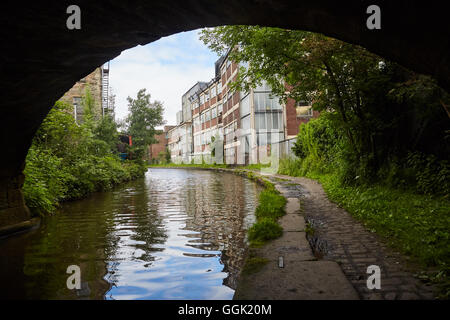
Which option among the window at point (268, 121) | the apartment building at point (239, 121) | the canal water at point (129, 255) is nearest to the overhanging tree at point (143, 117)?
the apartment building at point (239, 121)

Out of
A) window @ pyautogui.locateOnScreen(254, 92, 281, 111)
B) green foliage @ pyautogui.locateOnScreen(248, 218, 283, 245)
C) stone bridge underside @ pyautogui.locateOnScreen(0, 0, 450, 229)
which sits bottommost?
green foliage @ pyautogui.locateOnScreen(248, 218, 283, 245)

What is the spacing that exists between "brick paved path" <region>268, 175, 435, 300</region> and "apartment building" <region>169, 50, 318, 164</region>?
40.5ft

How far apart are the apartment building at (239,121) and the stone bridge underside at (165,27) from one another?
14.7 meters

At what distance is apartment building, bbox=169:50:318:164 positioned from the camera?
1120 inches

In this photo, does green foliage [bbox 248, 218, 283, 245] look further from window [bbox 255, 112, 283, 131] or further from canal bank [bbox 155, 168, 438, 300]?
window [bbox 255, 112, 283, 131]

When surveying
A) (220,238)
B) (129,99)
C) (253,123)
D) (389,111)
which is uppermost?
(129,99)

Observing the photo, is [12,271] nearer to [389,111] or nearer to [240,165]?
[389,111]

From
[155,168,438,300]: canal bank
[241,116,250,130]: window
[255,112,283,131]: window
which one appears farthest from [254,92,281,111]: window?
[155,168,438,300]: canal bank

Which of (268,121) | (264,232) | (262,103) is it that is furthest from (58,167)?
(262,103)

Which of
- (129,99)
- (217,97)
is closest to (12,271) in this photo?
(129,99)

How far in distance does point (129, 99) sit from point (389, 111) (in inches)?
1434

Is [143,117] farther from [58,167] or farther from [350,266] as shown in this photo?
[350,266]

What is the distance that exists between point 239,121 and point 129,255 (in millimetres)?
30302

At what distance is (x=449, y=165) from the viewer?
19.8 feet
